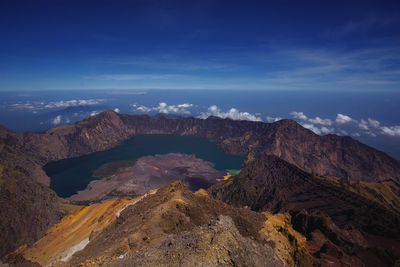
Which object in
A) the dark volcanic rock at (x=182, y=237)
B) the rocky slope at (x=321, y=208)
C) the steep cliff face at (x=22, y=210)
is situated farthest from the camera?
the steep cliff face at (x=22, y=210)

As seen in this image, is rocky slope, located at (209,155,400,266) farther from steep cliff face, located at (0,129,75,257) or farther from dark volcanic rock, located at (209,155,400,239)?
steep cliff face, located at (0,129,75,257)

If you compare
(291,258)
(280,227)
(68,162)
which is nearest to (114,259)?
(291,258)

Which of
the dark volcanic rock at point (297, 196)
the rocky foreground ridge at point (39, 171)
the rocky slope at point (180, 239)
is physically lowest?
the rocky foreground ridge at point (39, 171)

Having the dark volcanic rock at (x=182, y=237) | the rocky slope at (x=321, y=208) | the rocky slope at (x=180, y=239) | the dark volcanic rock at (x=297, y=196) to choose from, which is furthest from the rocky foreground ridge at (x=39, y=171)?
the rocky slope at (x=321, y=208)

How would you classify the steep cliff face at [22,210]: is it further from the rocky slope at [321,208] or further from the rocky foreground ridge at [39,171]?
the rocky slope at [321,208]

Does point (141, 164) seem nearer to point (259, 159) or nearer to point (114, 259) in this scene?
point (259, 159)

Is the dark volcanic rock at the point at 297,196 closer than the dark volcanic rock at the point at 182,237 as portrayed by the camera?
No

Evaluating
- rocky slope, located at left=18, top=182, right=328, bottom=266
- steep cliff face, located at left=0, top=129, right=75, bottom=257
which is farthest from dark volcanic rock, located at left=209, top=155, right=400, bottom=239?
steep cliff face, located at left=0, top=129, right=75, bottom=257

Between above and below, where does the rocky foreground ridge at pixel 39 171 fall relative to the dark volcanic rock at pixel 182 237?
below
